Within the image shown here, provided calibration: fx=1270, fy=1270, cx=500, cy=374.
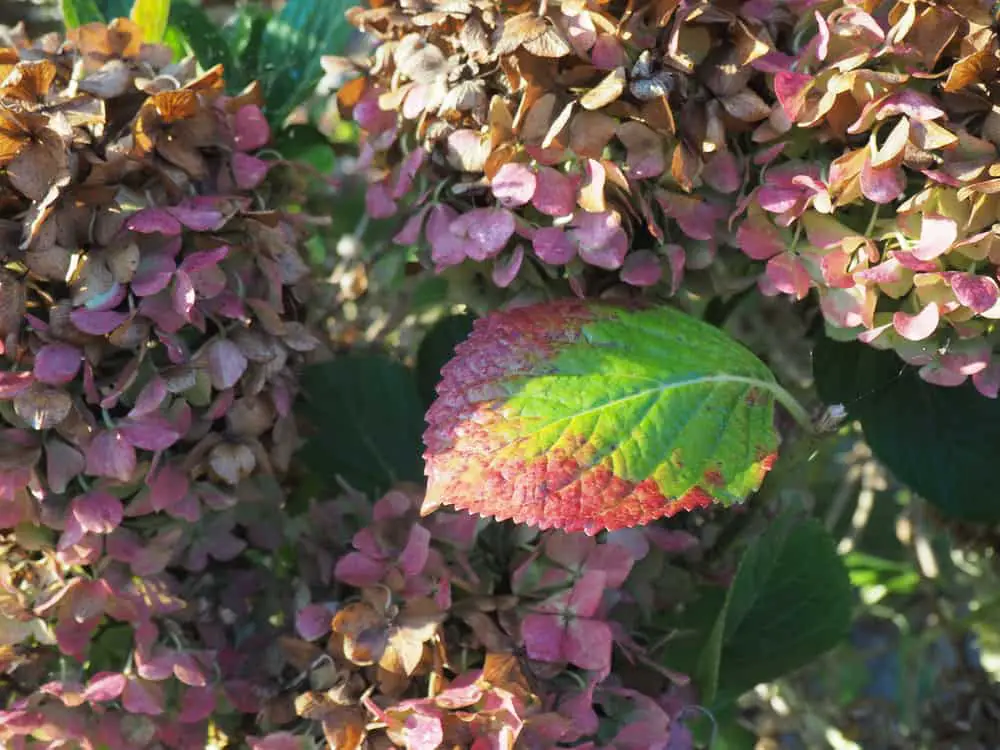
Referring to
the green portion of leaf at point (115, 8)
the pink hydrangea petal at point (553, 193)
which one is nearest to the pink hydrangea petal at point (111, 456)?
the pink hydrangea petal at point (553, 193)

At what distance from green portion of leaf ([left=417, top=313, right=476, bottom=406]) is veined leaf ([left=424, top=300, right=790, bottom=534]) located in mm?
143

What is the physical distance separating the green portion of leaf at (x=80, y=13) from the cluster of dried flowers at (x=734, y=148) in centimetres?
21

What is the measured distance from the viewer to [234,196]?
0.61 meters

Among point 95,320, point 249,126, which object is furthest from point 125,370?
point 249,126

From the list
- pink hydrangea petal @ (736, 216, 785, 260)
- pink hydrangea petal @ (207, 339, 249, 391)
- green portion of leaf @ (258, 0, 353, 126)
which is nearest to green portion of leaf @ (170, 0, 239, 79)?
green portion of leaf @ (258, 0, 353, 126)

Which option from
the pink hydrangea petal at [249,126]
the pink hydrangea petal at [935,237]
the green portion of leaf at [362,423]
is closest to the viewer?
the pink hydrangea petal at [935,237]

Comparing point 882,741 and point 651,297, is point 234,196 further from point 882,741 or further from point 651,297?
point 882,741

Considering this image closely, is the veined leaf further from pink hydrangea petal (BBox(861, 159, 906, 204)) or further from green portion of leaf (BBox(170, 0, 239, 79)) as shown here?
green portion of leaf (BBox(170, 0, 239, 79))

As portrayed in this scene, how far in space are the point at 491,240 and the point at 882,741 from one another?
1.72 ft

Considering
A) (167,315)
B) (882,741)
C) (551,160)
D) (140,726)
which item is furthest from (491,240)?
(882,741)

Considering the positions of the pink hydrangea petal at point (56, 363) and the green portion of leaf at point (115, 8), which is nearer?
the pink hydrangea petal at point (56, 363)

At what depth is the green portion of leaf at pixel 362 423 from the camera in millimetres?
742

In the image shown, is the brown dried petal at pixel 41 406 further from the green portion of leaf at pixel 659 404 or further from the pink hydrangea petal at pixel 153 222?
the green portion of leaf at pixel 659 404

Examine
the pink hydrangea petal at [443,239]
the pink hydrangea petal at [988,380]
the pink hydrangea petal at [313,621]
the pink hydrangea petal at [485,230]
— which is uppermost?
the pink hydrangea petal at [485,230]
